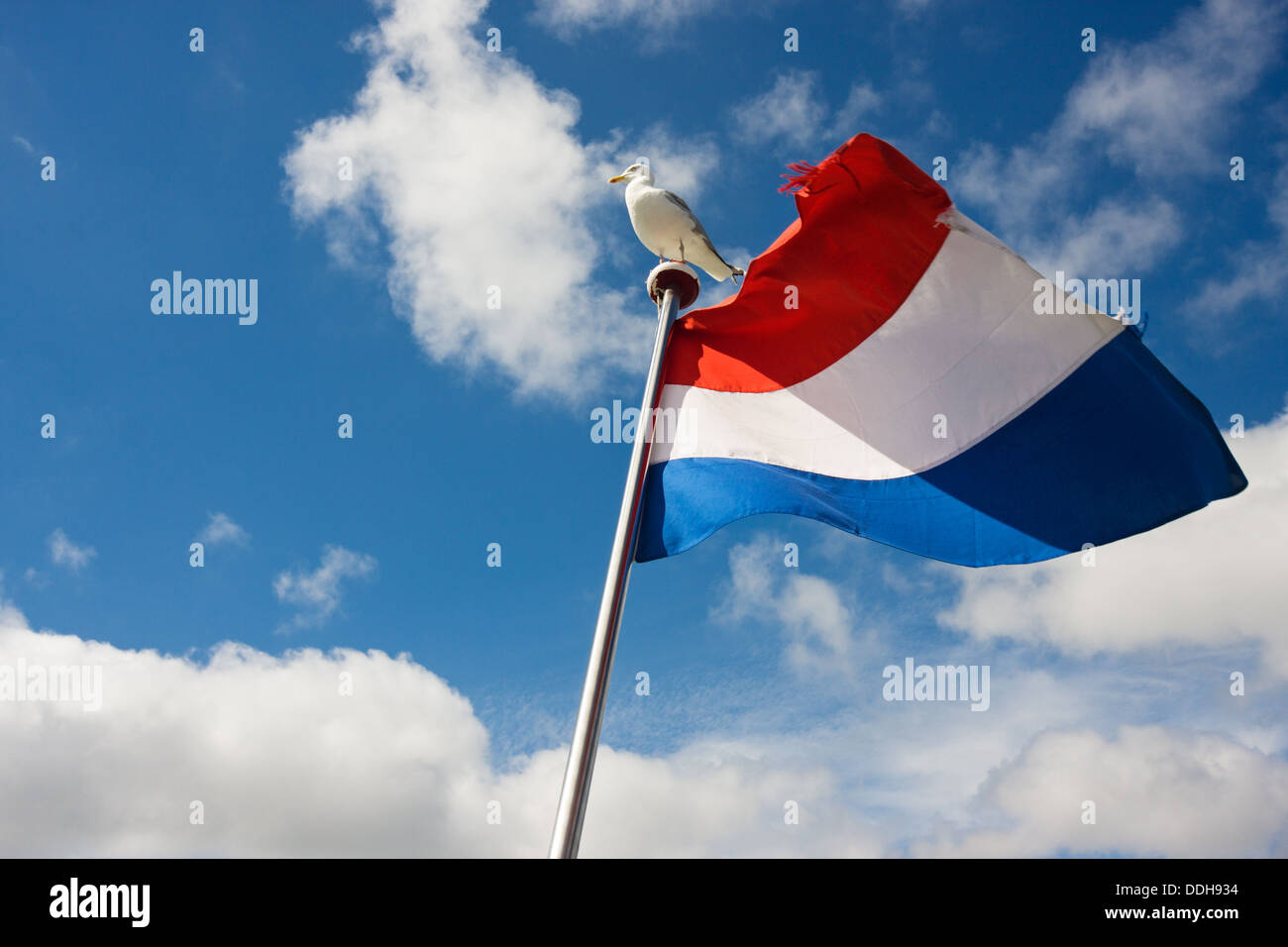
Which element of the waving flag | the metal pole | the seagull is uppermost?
the seagull

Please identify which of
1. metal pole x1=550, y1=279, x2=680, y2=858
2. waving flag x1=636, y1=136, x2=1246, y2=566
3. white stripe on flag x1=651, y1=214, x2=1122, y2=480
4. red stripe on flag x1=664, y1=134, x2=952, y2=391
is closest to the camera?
metal pole x1=550, y1=279, x2=680, y2=858

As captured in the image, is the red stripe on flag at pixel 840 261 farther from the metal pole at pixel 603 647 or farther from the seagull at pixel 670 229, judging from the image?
the metal pole at pixel 603 647

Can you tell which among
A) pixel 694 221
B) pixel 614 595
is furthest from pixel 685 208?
pixel 614 595

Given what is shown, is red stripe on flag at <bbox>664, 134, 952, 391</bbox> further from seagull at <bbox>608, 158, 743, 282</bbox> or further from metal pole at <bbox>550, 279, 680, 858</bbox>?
metal pole at <bbox>550, 279, 680, 858</bbox>

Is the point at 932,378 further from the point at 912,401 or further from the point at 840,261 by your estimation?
the point at 840,261

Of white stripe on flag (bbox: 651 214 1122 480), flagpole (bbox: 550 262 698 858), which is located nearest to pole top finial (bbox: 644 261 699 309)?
flagpole (bbox: 550 262 698 858)

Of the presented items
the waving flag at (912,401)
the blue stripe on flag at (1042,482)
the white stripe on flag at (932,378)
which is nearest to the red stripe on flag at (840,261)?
the waving flag at (912,401)
